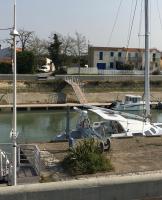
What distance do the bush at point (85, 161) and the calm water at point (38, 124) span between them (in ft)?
58.7

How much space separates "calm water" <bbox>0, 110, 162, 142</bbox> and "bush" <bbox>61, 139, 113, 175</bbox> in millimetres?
17893

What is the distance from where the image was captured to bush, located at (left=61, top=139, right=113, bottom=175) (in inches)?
606

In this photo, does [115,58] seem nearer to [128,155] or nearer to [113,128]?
[113,128]

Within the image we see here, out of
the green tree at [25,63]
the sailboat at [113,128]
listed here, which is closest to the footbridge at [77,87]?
the green tree at [25,63]

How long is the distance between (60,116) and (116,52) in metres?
53.4

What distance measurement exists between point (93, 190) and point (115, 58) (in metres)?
97.4

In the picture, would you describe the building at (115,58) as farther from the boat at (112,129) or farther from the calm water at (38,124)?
the boat at (112,129)

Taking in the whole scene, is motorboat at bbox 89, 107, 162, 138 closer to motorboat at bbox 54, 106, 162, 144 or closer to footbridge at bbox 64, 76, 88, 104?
motorboat at bbox 54, 106, 162, 144

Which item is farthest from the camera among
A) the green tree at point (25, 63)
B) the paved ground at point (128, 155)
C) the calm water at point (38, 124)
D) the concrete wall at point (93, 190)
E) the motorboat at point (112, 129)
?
the green tree at point (25, 63)

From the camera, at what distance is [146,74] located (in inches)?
1234

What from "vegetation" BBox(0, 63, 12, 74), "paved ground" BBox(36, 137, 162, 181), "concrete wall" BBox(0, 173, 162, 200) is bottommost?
"paved ground" BBox(36, 137, 162, 181)

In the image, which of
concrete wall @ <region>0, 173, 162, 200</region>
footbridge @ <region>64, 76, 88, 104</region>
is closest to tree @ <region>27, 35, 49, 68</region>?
footbridge @ <region>64, 76, 88, 104</region>

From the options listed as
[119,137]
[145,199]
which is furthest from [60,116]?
[145,199]

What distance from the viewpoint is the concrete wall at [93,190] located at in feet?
20.1
